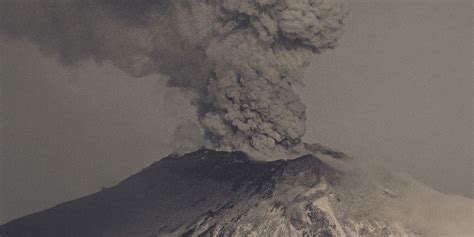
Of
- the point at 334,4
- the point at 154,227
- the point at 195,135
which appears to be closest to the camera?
the point at 154,227

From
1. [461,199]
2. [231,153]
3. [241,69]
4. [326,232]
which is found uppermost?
[241,69]

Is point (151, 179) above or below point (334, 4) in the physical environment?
below

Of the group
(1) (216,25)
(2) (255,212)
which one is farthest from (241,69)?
(2) (255,212)

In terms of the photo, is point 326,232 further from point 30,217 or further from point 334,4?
point 30,217

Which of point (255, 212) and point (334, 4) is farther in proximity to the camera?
point (334, 4)
